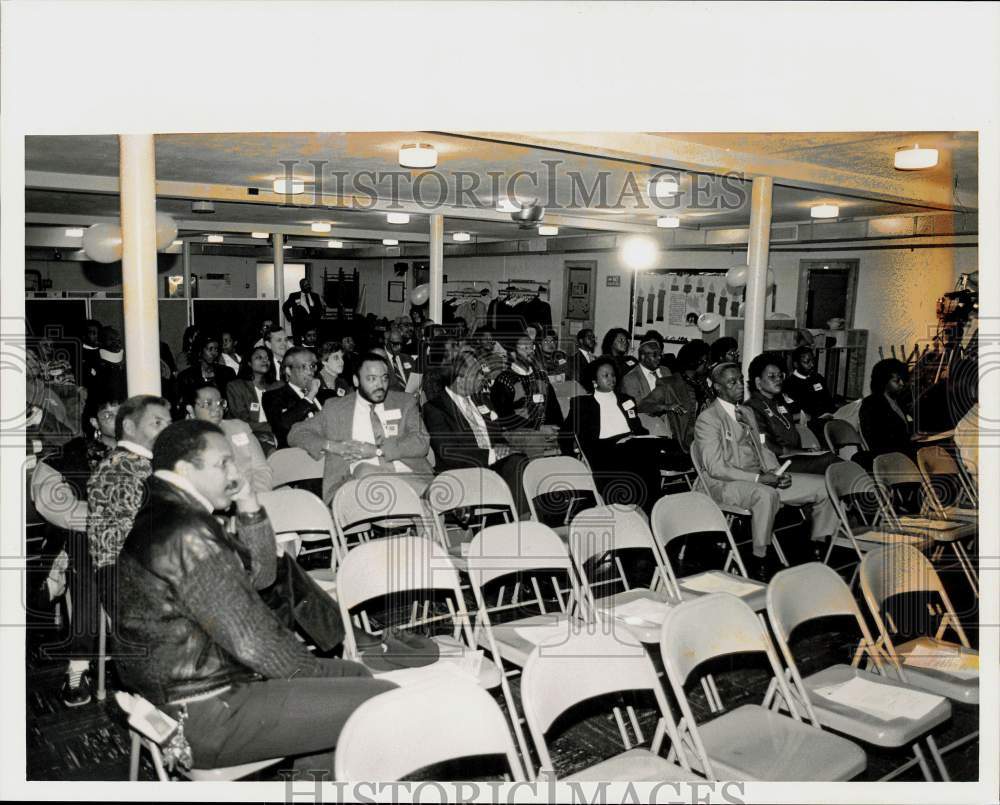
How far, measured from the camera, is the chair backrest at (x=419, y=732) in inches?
81.8

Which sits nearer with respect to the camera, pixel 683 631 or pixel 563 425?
pixel 683 631

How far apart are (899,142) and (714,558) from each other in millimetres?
2700

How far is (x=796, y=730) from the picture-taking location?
250 centimetres

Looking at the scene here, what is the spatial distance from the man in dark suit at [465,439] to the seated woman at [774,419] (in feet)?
5.64

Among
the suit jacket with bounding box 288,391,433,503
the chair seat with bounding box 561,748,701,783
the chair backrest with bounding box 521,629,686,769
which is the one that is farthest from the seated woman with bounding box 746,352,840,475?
the chair seat with bounding box 561,748,701,783

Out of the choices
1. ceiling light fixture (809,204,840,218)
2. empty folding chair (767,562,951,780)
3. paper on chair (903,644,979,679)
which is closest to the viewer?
empty folding chair (767,562,951,780)

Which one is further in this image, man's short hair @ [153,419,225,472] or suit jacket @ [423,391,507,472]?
suit jacket @ [423,391,507,472]

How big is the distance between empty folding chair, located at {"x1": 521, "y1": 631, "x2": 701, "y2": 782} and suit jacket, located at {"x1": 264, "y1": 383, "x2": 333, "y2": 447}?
10.3 feet

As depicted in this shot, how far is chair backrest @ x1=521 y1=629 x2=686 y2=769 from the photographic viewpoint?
2.29m

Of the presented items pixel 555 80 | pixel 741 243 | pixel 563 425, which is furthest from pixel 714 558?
pixel 741 243

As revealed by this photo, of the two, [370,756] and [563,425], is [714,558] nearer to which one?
[563,425]

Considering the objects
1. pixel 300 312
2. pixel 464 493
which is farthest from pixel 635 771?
pixel 300 312

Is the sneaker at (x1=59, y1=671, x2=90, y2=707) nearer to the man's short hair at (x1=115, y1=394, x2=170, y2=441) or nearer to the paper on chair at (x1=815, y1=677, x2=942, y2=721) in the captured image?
the man's short hair at (x1=115, y1=394, x2=170, y2=441)

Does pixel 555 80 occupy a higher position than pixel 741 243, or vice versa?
pixel 741 243
